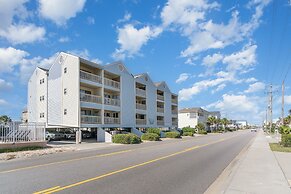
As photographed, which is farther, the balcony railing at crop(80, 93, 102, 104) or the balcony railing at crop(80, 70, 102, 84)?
the balcony railing at crop(80, 70, 102, 84)

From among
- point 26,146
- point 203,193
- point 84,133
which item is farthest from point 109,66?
point 203,193

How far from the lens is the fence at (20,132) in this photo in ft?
70.3

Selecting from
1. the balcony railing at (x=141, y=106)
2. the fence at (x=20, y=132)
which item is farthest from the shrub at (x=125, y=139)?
the balcony railing at (x=141, y=106)

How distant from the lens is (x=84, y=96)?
112 feet

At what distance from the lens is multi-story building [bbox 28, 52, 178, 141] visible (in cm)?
3372

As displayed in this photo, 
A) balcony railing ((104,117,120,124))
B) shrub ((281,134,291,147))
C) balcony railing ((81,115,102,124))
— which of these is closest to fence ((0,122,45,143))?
balcony railing ((81,115,102,124))

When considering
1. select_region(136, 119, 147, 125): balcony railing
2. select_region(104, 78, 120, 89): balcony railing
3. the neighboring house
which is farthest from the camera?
the neighboring house

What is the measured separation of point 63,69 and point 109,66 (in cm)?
659

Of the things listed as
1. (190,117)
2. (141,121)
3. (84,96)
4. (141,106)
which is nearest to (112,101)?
(84,96)

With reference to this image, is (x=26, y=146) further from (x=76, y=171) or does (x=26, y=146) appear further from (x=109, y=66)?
(x=109, y=66)

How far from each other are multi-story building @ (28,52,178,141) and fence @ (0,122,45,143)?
8300mm

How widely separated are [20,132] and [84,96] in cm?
1207

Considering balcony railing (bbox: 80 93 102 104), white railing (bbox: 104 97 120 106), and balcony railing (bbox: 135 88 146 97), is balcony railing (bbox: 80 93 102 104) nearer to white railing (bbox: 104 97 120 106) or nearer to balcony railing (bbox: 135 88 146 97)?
white railing (bbox: 104 97 120 106)

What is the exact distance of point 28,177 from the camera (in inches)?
388
